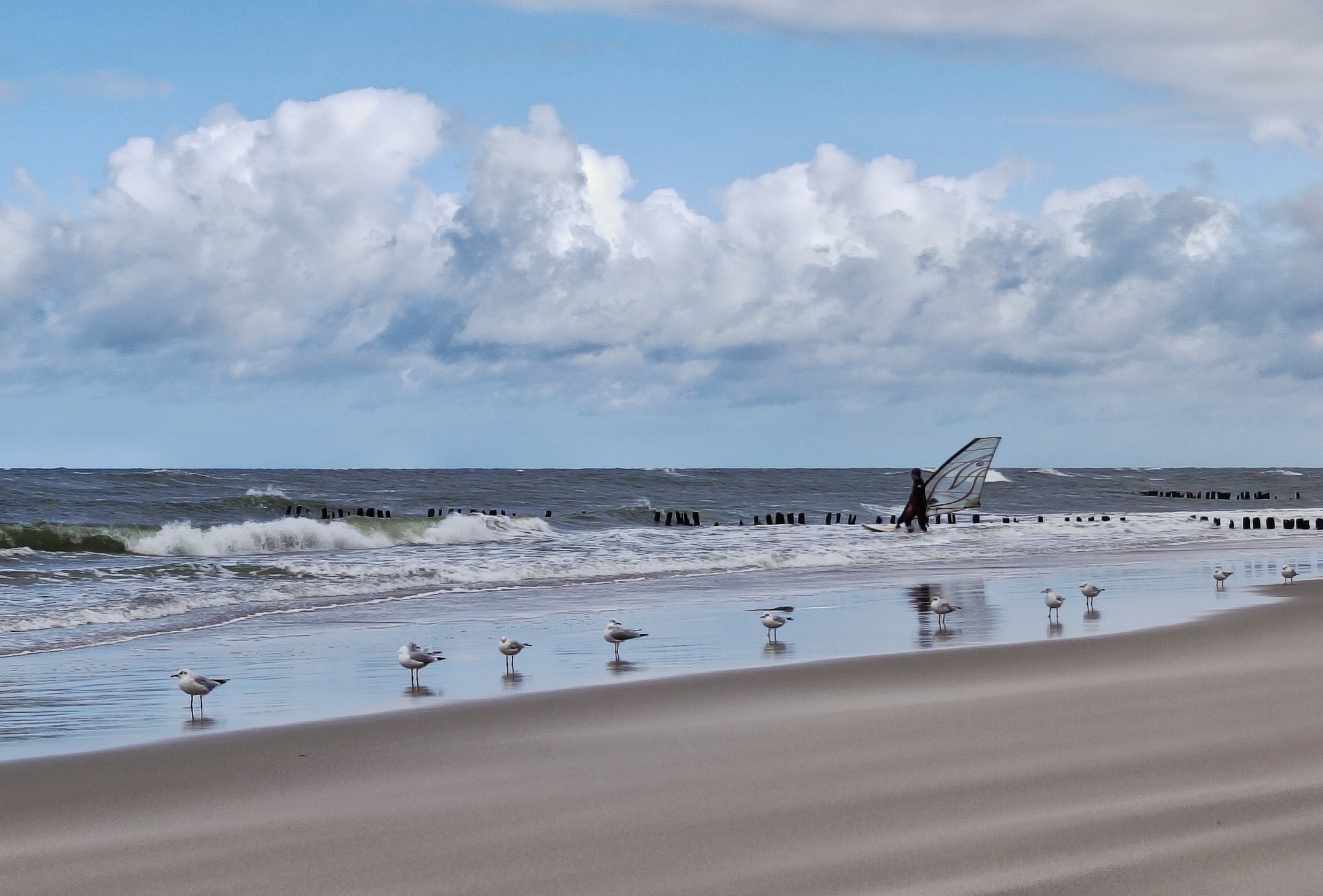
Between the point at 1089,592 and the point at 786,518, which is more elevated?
the point at 786,518

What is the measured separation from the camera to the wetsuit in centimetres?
3064

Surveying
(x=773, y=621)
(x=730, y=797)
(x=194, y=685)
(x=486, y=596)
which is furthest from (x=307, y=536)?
(x=730, y=797)

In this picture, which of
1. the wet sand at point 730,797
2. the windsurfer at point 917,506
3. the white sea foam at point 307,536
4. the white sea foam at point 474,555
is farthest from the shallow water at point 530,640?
the white sea foam at point 307,536

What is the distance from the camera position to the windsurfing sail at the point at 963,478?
113 ft

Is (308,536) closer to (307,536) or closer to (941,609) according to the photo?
(307,536)

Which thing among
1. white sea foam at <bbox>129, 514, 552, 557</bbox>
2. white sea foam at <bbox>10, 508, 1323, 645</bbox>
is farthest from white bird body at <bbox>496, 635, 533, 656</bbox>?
white sea foam at <bbox>129, 514, 552, 557</bbox>

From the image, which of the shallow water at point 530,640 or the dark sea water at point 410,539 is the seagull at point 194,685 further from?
the dark sea water at point 410,539

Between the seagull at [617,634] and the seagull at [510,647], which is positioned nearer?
the seagull at [510,647]

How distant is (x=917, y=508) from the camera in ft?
101

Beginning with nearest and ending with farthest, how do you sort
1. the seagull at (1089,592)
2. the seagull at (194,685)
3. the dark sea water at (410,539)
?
the seagull at (194,685) < the seagull at (1089,592) < the dark sea water at (410,539)

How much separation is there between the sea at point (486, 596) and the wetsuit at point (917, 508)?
25.7 inches

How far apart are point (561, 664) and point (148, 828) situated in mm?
5185

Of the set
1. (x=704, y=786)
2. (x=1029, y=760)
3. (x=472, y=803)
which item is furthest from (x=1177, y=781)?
(x=472, y=803)

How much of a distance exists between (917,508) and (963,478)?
178 inches
